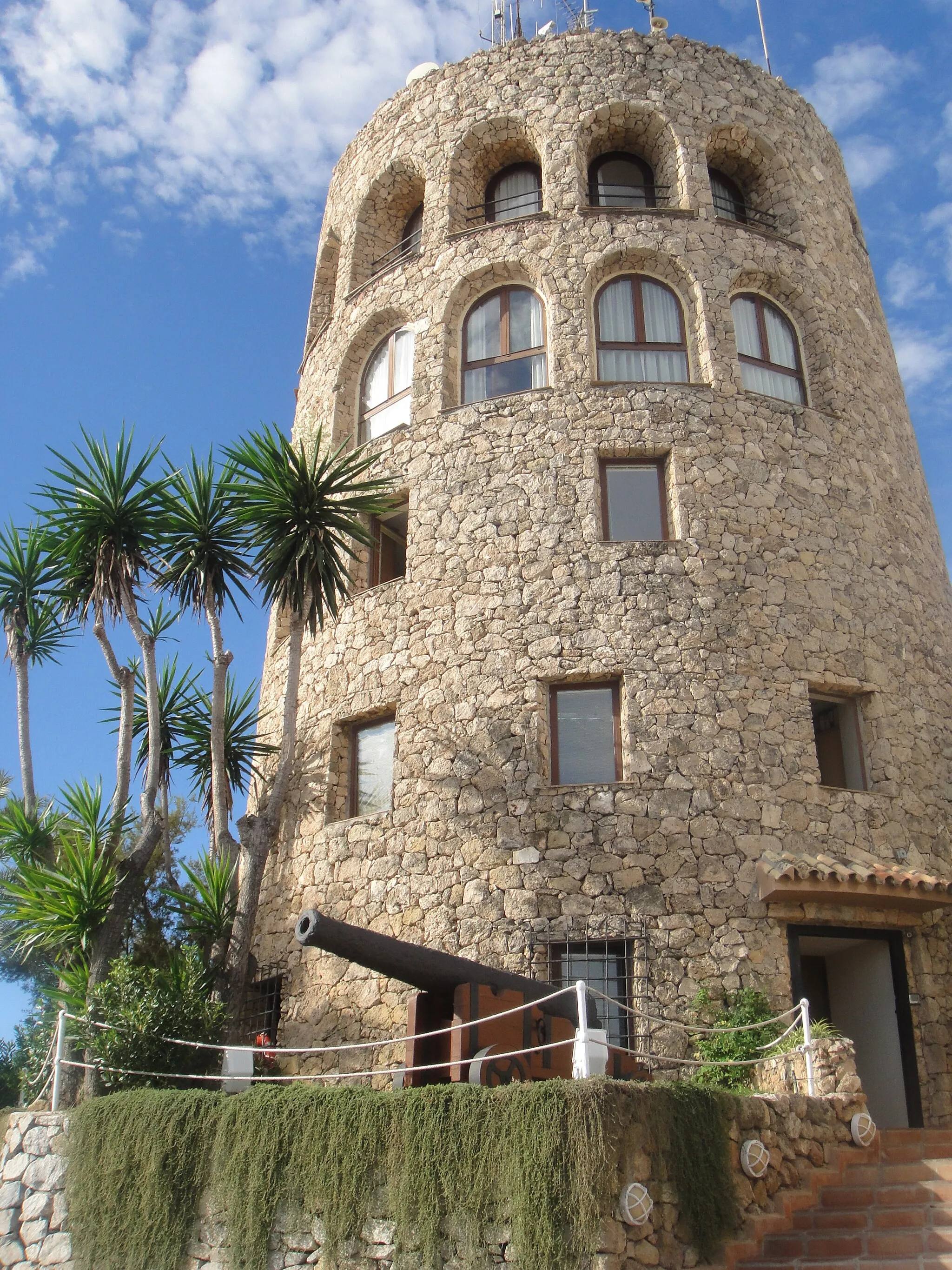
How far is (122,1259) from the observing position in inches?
414

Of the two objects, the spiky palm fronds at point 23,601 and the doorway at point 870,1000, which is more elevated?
the spiky palm fronds at point 23,601

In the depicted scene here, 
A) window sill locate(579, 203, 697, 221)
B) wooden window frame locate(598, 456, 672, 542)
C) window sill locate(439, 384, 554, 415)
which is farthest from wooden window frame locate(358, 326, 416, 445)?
wooden window frame locate(598, 456, 672, 542)

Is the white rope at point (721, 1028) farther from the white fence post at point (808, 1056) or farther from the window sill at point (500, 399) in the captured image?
the window sill at point (500, 399)

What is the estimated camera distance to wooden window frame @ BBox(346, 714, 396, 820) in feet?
54.9

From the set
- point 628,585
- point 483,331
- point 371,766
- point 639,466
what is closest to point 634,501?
point 639,466

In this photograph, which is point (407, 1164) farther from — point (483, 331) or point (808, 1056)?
point (483, 331)

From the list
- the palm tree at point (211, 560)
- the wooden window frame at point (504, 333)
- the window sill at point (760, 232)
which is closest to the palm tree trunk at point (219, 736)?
the palm tree at point (211, 560)

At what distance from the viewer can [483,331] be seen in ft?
62.2

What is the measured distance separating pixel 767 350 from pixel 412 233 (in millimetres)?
7595

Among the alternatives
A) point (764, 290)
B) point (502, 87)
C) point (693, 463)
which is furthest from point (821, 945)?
point (502, 87)

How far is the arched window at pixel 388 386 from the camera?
19344 millimetres

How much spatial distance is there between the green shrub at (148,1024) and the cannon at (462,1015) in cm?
465

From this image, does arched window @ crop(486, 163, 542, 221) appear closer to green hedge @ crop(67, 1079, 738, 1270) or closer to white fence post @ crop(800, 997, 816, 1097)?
white fence post @ crop(800, 997, 816, 1097)

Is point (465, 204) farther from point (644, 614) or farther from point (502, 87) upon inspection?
point (644, 614)
